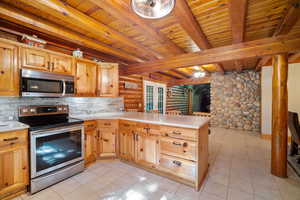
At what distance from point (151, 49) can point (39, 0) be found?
220 cm

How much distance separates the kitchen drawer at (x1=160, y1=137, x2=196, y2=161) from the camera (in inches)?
76.1

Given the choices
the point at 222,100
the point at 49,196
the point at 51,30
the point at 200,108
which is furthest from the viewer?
the point at 200,108

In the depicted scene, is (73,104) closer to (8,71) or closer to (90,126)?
(90,126)

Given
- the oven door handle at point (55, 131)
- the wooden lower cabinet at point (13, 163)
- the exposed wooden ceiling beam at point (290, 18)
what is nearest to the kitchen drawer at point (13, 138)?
the wooden lower cabinet at point (13, 163)

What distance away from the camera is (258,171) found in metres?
2.42

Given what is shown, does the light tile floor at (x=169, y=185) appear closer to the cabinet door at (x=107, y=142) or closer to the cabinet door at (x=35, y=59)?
the cabinet door at (x=107, y=142)

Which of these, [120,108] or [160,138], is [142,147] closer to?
[160,138]

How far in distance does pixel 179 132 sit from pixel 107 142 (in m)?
1.68

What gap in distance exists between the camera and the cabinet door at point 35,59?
2.09 metres

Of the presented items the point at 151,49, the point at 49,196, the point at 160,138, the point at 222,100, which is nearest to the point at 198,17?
the point at 151,49

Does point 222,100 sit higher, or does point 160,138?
point 222,100

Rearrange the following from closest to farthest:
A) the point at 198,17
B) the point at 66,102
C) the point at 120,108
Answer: the point at 198,17
the point at 66,102
the point at 120,108

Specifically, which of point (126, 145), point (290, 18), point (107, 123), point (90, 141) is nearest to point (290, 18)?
point (290, 18)

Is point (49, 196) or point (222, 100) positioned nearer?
point (49, 196)
